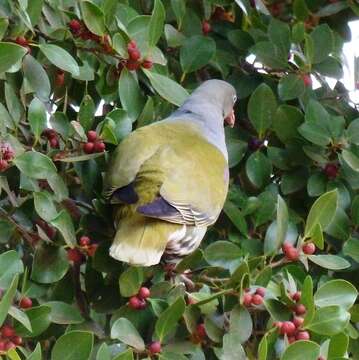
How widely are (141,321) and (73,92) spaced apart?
502 mm

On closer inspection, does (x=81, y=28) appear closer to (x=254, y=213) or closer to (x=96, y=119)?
(x=96, y=119)

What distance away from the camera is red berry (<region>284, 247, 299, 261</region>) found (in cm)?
171

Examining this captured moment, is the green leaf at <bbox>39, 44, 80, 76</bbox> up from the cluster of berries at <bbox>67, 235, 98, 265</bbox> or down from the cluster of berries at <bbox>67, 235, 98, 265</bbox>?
up

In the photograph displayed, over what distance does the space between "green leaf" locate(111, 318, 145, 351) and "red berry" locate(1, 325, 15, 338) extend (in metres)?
0.15

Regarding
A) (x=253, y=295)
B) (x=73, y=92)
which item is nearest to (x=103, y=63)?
(x=73, y=92)

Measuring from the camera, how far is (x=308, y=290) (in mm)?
1570

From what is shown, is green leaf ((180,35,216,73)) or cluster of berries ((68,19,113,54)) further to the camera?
green leaf ((180,35,216,73))

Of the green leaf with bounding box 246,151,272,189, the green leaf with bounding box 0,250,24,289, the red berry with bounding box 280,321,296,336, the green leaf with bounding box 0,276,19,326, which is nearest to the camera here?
the green leaf with bounding box 0,276,19,326

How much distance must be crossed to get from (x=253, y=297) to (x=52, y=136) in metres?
0.43

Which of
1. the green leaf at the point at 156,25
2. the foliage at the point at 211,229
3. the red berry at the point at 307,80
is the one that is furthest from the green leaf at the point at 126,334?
the red berry at the point at 307,80

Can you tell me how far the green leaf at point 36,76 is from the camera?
1.71 metres

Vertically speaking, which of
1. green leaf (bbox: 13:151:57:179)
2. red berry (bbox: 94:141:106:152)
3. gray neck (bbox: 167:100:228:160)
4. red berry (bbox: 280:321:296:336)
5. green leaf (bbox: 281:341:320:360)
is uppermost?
green leaf (bbox: 13:151:57:179)

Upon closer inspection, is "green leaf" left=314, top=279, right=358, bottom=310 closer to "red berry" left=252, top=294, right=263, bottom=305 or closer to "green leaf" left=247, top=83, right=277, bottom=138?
"red berry" left=252, top=294, right=263, bottom=305

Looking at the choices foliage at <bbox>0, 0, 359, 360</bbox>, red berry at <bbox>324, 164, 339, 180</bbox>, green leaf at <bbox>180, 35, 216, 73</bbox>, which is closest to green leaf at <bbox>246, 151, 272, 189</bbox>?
foliage at <bbox>0, 0, 359, 360</bbox>
